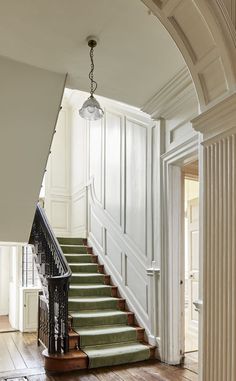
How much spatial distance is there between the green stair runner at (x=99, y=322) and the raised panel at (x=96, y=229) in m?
0.48

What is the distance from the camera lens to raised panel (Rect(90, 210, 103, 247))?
647cm

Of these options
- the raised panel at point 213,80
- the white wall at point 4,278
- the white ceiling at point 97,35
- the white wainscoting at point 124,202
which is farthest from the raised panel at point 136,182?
the white wall at point 4,278

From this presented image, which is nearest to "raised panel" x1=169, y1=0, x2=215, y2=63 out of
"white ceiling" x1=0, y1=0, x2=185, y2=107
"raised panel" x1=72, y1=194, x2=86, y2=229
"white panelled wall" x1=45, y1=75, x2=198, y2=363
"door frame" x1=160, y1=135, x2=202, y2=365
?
"white ceiling" x1=0, y1=0, x2=185, y2=107

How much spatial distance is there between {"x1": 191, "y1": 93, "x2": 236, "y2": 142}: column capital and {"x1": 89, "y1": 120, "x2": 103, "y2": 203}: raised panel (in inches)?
182

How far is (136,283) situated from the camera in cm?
505

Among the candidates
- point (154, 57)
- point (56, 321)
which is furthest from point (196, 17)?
point (56, 321)

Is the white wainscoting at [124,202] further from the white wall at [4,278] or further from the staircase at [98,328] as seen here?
the white wall at [4,278]

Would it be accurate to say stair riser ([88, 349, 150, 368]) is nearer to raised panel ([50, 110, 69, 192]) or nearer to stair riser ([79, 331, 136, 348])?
stair riser ([79, 331, 136, 348])

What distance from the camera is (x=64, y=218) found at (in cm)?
843

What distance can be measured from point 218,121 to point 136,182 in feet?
10.7

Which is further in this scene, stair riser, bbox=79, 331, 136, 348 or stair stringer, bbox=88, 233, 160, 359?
stair stringer, bbox=88, 233, 160, 359

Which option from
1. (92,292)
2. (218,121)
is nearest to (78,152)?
(92,292)

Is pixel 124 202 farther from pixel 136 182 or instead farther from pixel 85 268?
pixel 85 268

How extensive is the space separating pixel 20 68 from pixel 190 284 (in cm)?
465
